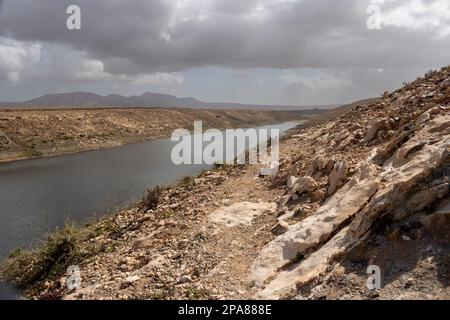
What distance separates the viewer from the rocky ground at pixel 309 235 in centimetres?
767

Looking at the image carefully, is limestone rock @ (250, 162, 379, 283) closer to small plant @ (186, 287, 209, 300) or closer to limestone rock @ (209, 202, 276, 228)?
small plant @ (186, 287, 209, 300)

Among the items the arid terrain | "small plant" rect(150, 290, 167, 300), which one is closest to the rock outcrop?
"small plant" rect(150, 290, 167, 300)

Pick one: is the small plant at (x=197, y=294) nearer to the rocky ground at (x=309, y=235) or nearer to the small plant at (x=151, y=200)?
the rocky ground at (x=309, y=235)

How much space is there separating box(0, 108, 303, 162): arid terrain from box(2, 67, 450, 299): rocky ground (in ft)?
134

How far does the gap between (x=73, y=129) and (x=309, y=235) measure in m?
58.8

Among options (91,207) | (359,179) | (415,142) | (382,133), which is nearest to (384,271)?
(359,179)

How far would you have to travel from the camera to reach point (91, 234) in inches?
640

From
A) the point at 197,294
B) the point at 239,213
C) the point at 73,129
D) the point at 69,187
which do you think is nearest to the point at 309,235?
the point at 197,294

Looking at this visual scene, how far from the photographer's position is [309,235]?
9.68 metres

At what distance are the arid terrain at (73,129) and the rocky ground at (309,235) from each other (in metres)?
40.8

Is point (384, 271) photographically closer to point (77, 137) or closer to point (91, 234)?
point (91, 234)

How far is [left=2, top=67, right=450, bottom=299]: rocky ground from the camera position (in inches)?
302

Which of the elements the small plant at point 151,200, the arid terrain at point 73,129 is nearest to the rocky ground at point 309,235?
the small plant at point 151,200

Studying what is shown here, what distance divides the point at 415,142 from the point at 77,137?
5556cm
